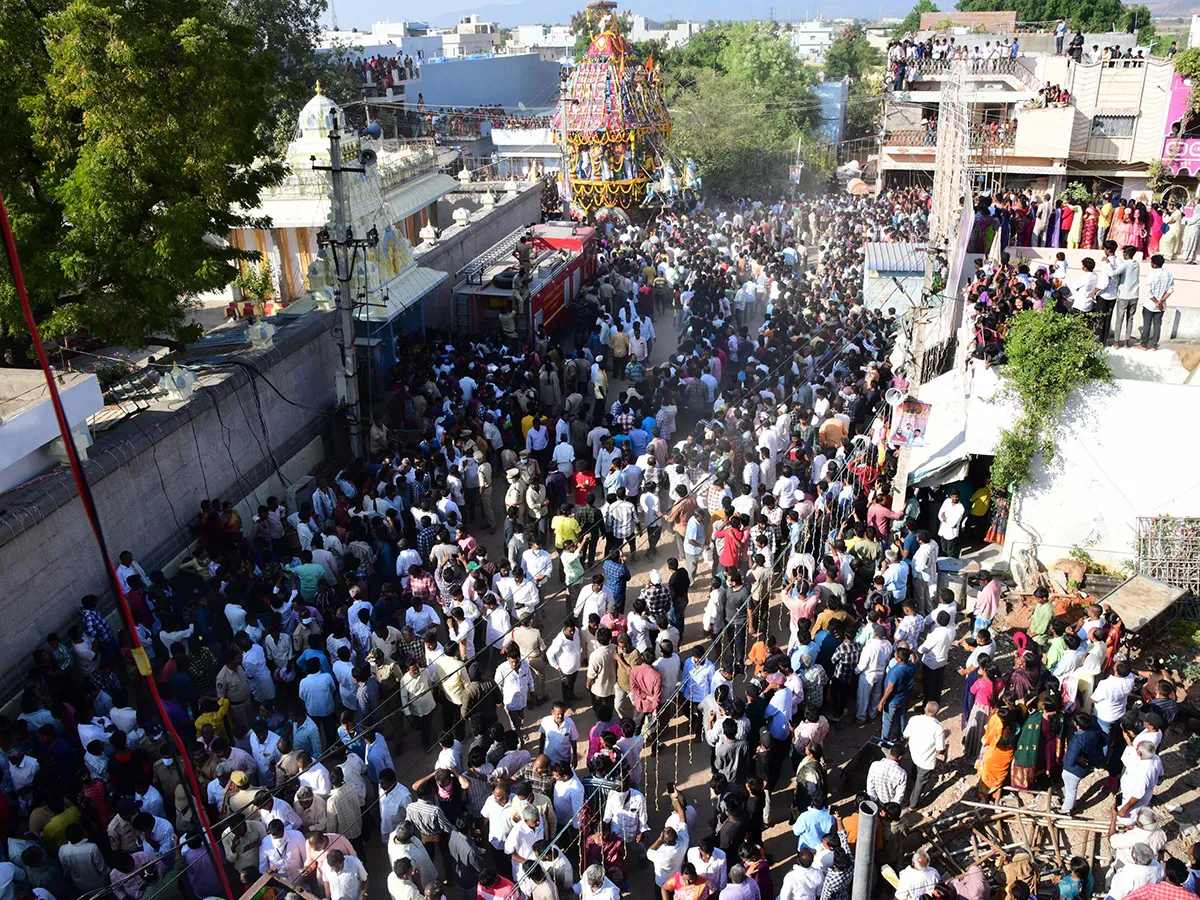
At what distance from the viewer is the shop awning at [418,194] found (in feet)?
65.0

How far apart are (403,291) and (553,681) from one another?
8.65 meters

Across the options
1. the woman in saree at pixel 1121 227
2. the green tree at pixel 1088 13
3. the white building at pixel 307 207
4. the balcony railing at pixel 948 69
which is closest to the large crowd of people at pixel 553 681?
the white building at pixel 307 207

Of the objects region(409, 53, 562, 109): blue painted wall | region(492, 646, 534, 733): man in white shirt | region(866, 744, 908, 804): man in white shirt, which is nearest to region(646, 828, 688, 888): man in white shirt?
region(866, 744, 908, 804): man in white shirt

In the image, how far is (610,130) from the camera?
30219 millimetres

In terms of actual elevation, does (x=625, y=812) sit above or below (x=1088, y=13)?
below

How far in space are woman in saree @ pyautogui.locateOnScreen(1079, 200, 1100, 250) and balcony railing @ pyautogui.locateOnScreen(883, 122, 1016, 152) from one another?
9.43m

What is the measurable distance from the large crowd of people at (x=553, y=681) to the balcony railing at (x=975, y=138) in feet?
53.2

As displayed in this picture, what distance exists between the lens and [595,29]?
3438 cm

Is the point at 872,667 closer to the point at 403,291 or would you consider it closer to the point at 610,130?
the point at 403,291

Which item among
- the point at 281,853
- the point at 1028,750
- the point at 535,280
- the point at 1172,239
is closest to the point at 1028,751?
the point at 1028,750

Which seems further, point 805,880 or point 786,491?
point 786,491

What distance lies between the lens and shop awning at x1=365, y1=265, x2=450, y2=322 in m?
15.4

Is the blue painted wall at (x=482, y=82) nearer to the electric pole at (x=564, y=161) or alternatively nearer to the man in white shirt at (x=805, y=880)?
the electric pole at (x=564, y=161)

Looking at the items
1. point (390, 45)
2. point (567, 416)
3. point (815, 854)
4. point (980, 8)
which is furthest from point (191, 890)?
point (980, 8)
